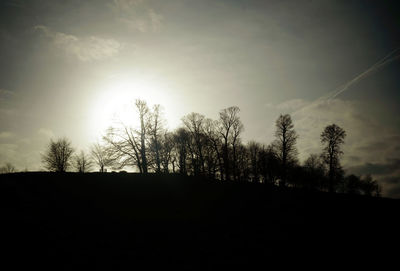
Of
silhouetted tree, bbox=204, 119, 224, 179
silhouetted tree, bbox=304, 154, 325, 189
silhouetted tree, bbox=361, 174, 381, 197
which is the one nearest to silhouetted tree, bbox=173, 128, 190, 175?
silhouetted tree, bbox=204, 119, 224, 179

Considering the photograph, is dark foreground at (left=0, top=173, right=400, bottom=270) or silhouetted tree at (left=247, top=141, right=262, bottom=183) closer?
dark foreground at (left=0, top=173, right=400, bottom=270)

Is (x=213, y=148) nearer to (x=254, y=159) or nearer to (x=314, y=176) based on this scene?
(x=254, y=159)

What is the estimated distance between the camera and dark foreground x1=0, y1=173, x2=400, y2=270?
6.23 meters

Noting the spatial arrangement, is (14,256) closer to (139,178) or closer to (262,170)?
(139,178)

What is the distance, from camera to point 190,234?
26.8ft

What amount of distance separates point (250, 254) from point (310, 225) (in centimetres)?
554

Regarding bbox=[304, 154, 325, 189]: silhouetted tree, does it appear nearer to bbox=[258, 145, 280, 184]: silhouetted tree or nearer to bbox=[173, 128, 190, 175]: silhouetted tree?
bbox=[258, 145, 280, 184]: silhouetted tree

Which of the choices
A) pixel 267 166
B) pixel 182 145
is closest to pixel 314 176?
pixel 267 166

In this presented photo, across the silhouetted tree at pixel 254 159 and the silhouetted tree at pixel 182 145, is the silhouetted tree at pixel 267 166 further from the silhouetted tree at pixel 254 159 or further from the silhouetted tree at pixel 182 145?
the silhouetted tree at pixel 182 145

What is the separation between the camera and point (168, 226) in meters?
8.67

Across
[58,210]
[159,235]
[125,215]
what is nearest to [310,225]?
[159,235]

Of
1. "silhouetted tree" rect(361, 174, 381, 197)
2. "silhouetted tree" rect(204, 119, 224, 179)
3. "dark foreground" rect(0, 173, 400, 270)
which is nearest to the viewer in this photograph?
"dark foreground" rect(0, 173, 400, 270)

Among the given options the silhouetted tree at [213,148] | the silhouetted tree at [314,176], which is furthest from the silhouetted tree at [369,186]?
the silhouetted tree at [213,148]

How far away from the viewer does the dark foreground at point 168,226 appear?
20.4ft
